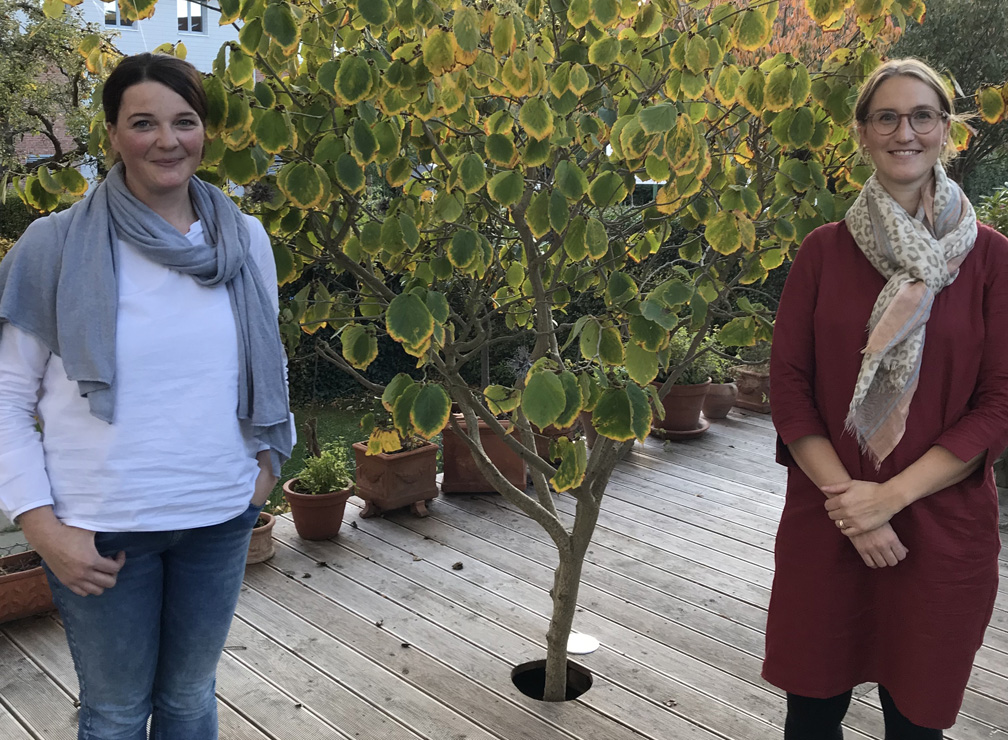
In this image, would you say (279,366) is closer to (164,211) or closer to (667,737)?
A: (164,211)

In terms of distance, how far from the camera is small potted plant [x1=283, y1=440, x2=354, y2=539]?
3580 mm

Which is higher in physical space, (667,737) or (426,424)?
(426,424)

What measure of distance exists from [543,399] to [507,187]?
0.43m

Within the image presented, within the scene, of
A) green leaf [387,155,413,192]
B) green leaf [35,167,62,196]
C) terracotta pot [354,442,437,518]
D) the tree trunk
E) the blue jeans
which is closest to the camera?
the blue jeans

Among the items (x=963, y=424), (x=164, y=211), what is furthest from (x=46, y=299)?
(x=963, y=424)

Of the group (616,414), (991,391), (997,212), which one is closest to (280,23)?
(616,414)

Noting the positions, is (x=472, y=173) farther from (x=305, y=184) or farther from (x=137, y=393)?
(x=137, y=393)

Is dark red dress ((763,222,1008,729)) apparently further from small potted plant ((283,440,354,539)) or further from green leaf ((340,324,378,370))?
small potted plant ((283,440,354,539))

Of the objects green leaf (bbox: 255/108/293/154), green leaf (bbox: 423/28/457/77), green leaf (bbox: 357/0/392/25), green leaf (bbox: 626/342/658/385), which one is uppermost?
green leaf (bbox: 357/0/392/25)

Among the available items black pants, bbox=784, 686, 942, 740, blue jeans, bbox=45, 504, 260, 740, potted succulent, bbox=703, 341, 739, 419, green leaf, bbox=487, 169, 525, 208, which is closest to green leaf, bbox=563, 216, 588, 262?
green leaf, bbox=487, 169, 525, 208

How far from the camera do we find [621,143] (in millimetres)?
1524

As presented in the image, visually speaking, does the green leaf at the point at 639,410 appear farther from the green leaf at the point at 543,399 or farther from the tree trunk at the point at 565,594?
the tree trunk at the point at 565,594

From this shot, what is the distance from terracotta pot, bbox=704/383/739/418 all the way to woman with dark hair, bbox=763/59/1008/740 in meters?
3.97

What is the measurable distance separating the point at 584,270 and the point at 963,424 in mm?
950
